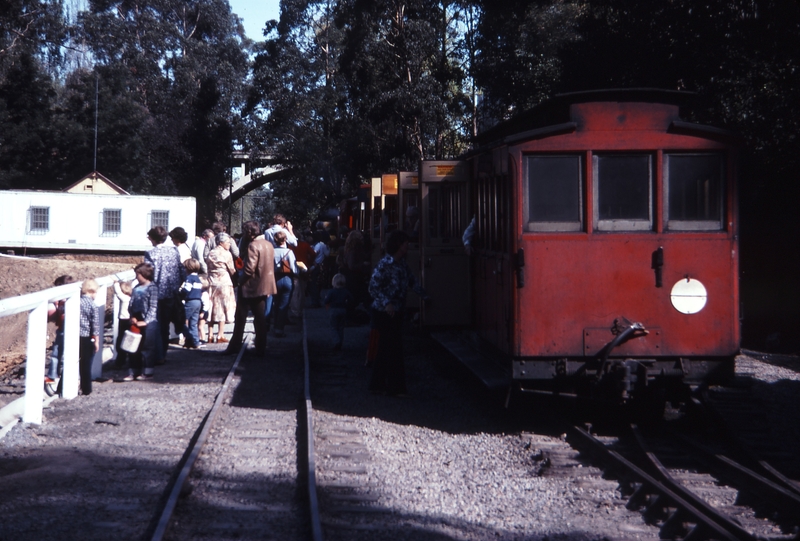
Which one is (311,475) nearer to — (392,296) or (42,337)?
(42,337)

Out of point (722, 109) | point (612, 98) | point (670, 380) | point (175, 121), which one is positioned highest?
point (175, 121)

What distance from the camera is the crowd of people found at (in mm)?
9828

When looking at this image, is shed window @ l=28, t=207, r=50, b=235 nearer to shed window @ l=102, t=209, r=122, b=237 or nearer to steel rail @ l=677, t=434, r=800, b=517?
shed window @ l=102, t=209, r=122, b=237

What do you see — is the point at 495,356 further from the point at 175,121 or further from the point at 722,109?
the point at 175,121

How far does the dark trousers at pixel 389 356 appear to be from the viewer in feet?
32.4

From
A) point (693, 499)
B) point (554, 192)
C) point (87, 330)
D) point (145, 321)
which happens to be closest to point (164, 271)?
point (145, 321)

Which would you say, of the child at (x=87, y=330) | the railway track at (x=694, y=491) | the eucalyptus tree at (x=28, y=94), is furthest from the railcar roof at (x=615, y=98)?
the eucalyptus tree at (x=28, y=94)

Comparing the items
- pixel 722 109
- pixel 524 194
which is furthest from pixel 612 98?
pixel 722 109

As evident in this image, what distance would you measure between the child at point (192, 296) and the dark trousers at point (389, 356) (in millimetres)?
3376

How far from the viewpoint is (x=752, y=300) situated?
17.9m

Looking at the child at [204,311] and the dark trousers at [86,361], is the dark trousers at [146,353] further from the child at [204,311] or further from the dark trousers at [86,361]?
the child at [204,311]

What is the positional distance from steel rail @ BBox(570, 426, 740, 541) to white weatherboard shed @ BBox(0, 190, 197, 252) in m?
33.8

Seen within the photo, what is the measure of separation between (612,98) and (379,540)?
4.69 metres

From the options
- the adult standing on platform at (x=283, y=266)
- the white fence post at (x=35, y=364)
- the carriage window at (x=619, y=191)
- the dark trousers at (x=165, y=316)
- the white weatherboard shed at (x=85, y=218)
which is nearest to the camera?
the white fence post at (x=35, y=364)
